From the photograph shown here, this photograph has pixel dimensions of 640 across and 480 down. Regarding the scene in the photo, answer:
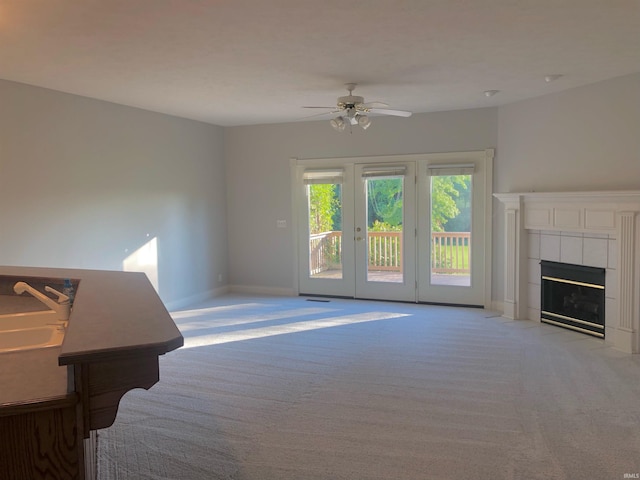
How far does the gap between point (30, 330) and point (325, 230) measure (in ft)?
18.1

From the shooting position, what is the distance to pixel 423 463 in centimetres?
277

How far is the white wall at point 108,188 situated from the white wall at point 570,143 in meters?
4.09

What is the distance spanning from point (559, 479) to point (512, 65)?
10.8 ft

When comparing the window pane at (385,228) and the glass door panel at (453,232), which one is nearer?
the glass door panel at (453,232)

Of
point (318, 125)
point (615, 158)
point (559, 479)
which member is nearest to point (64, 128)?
point (318, 125)

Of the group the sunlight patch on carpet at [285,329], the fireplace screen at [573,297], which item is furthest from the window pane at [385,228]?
the fireplace screen at [573,297]

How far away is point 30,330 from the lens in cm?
215

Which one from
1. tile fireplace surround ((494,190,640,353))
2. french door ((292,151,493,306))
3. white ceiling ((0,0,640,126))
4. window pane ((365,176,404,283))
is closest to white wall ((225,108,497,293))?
french door ((292,151,493,306))

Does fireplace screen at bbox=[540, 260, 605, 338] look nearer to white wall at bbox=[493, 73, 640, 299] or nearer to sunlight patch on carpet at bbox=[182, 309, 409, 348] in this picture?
white wall at bbox=[493, 73, 640, 299]

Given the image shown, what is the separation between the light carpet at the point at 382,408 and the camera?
2760mm

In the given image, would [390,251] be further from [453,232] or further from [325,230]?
[325,230]

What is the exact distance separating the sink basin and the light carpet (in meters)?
0.99

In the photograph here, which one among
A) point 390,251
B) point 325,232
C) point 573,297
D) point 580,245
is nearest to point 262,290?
point 325,232

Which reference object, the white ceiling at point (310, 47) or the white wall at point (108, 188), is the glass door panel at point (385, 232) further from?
the white wall at point (108, 188)
